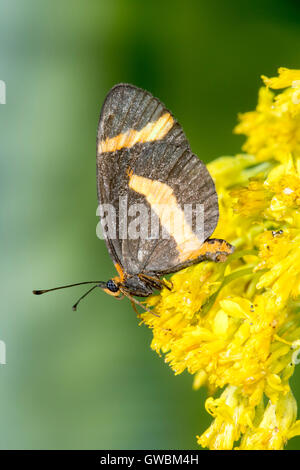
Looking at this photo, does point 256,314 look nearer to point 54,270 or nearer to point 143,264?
point 143,264

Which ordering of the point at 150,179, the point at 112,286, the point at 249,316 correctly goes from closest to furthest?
the point at 249,316, the point at 150,179, the point at 112,286

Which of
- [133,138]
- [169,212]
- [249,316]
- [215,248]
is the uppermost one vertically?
[133,138]

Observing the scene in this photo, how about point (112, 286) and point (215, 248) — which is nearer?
point (215, 248)

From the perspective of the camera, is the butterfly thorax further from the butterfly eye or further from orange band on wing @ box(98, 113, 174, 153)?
orange band on wing @ box(98, 113, 174, 153)

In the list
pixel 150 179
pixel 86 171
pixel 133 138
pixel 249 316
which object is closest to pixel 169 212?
pixel 150 179

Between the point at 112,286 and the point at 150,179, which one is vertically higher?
the point at 150,179

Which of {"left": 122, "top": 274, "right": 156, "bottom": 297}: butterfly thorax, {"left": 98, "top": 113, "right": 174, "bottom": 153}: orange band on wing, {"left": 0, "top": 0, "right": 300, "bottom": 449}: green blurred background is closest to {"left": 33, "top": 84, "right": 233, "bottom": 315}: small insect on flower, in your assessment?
{"left": 98, "top": 113, "right": 174, "bottom": 153}: orange band on wing

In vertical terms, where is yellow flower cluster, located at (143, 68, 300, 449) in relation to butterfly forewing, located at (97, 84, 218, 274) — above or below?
below

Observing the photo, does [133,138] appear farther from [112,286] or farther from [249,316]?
[249,316]
